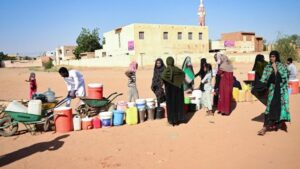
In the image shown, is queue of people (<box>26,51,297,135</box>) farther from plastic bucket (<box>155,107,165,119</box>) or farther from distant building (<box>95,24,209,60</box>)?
distant building (<box>95,24,209,60</box>)

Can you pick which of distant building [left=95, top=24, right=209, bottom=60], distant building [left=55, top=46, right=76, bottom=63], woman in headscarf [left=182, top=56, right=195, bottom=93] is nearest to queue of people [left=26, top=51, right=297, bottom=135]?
woman in headscarf [left=182, top=56, right=195, bottom=93]

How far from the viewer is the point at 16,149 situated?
5.98 meters

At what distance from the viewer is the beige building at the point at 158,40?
132 ft

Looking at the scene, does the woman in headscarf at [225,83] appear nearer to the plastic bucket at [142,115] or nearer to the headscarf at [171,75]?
the headscarf at [171,75]

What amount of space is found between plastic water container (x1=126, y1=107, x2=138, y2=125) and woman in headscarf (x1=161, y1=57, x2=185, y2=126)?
2.76ft

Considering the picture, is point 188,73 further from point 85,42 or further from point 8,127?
point 85,42

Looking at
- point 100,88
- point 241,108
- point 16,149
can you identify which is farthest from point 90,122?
point 241,108

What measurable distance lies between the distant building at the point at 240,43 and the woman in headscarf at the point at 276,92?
150 feet

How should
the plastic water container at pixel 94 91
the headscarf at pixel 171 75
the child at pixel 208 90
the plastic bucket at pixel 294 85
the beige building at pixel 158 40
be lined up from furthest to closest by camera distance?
the beige building at pixel 158 40
the plastic bucket at pixel 294 85
the child at pixel 208 90
the plastic water container at pixel 94 91
the headscarf at pixel 171 75

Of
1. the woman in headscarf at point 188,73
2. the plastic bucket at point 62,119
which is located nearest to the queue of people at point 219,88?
the plastic bucket at point 62,119

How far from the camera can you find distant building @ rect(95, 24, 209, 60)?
132 feet

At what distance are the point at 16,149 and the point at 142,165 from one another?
2713mm

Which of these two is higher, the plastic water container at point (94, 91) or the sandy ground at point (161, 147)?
the plastic water container at point (94, 91)

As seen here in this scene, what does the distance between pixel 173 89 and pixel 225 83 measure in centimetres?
166
